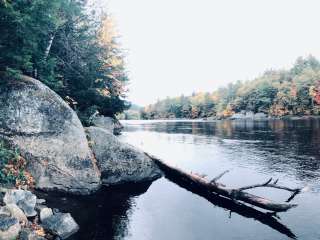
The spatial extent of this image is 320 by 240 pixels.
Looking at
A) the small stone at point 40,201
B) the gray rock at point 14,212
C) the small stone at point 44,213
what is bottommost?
the small stone at point 44,213

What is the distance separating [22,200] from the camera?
13.6 metres

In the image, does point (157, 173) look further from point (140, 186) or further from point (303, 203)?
point (303, 203)

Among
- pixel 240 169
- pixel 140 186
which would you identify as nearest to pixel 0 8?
pixel 140 186

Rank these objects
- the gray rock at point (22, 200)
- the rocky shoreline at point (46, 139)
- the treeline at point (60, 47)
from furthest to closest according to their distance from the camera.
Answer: the rocky shoreline at point (46, 139), the treeline at point (60, 47), the gray rock at point (22, 200)

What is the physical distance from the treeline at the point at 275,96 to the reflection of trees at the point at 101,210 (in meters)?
112

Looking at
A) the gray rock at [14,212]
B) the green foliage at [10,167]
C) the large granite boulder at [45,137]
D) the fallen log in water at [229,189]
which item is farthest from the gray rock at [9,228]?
the fallen log in water at [229,189]

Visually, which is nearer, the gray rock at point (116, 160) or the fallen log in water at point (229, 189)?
the fallen log in water at point (229, 189)

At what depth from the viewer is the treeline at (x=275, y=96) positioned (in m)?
123

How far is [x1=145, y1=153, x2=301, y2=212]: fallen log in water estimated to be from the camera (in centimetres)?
1542

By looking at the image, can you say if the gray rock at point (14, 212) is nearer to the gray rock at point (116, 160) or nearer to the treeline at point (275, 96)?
the gray rock at point (116, 160)

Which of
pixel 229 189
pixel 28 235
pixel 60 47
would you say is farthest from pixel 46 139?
pixel 229 189

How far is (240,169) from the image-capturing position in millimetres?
26609

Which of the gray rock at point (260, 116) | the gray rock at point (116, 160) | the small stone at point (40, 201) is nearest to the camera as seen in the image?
the small stone at point (40, 201)

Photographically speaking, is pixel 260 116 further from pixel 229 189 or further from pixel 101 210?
pixel 101 210
